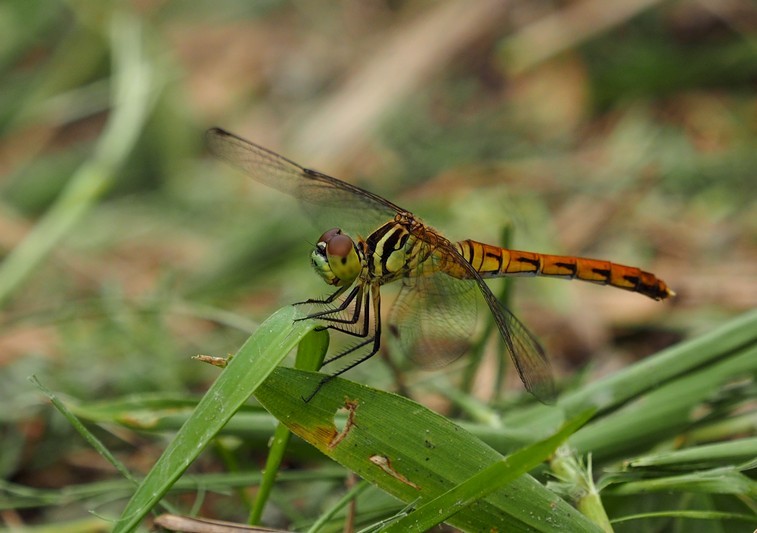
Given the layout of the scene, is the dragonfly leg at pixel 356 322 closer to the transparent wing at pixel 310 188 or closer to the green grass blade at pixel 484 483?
the transparent wing at pixel 310 188

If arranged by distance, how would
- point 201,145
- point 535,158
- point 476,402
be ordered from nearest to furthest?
point 476,402 → point 535,158 → point 201,145

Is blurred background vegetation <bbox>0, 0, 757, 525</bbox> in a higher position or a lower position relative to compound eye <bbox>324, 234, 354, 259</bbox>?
higher

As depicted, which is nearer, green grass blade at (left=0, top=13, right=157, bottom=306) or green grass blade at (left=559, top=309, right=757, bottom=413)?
green grass blade at (left=559, top=309, right=757, bottom=413)

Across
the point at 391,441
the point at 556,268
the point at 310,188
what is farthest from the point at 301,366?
the point at 556,268

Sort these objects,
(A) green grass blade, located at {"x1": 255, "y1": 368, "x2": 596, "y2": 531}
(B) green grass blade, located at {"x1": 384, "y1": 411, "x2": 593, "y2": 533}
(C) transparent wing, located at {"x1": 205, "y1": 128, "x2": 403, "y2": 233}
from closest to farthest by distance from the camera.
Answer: (B) green grass blade, located at {"x1": 384, "y1": 411, "x2": 593, "y2": 533} < (A) green grass blade, located at {"x1": 255, "y1": 368, "x2": 596, "y2": 531} < (C) transparent wing, located at {"x1": 205, "y1": 128, "x2": 403, "y2": 233}

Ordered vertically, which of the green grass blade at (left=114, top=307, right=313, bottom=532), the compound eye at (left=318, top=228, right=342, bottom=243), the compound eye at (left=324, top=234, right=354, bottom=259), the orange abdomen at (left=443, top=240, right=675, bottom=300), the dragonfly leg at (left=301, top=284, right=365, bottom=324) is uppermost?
the orange abdomen at (left=443, top=240, right=675, bottom=300)

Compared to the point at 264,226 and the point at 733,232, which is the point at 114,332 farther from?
the point at 733,232

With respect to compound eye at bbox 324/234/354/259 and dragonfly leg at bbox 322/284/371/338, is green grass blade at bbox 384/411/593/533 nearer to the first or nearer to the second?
dragonfly leg at bbox 322/284/371/338

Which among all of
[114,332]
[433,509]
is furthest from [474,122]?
[433,509]

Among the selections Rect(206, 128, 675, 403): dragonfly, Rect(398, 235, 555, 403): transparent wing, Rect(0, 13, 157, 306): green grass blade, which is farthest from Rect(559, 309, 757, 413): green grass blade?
Rect(0, 13, 157, 306): green grass blade

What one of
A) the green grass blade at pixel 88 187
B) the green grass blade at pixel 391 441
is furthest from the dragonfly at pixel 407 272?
the green grass blade at pixel 88 187
